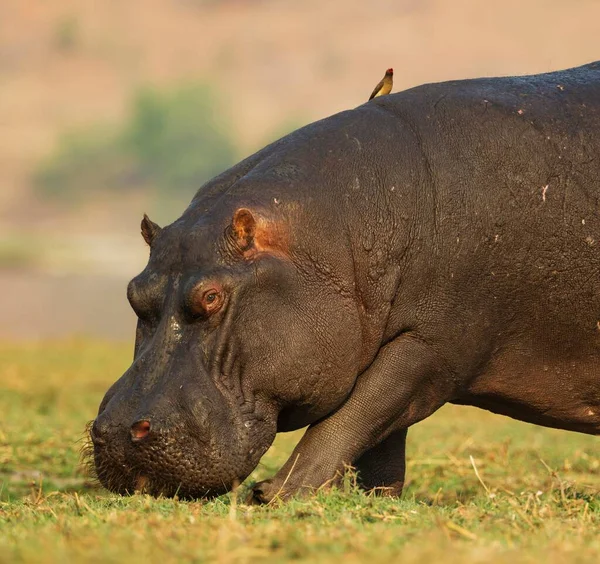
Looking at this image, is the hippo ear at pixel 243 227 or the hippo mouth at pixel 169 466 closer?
the hippo mouth at pixel 169 466

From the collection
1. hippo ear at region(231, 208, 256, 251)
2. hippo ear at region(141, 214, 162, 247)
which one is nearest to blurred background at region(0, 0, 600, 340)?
hippo ear at region(141, 214, 162, 247)

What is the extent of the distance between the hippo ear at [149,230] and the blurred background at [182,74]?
2462 centimetres

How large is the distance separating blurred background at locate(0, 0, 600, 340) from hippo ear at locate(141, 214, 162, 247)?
2462 centimetres

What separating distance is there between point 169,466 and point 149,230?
105 cm

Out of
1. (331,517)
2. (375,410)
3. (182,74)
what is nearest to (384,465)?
(375,410)

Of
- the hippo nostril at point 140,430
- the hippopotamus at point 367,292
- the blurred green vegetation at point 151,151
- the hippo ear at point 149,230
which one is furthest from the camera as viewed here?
the blurred green vegetation at point 151,151

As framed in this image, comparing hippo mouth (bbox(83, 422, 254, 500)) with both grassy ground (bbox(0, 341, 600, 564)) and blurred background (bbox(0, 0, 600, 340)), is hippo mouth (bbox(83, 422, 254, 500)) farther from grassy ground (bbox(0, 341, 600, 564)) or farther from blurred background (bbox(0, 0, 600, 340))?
blurred background (bbox(0, 0, 600, 340))

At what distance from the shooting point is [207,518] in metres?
3.90

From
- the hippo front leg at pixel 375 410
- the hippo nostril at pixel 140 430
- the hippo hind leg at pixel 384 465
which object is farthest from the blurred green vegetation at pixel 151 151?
the hippo nostril at pixel 140 430

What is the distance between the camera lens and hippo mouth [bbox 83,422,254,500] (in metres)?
4.57

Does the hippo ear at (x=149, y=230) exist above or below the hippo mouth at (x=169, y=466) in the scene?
above

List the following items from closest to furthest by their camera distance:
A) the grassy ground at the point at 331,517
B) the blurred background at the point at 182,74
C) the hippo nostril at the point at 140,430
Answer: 1. the grassy ground at the point at 331,517
2. the hippo nostril at the point at 140,430
3. the blurred background at the point at 182,74

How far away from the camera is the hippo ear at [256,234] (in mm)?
4816

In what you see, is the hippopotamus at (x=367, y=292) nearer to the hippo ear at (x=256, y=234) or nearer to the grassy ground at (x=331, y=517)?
the hippo ear at (x=256, y=234)
